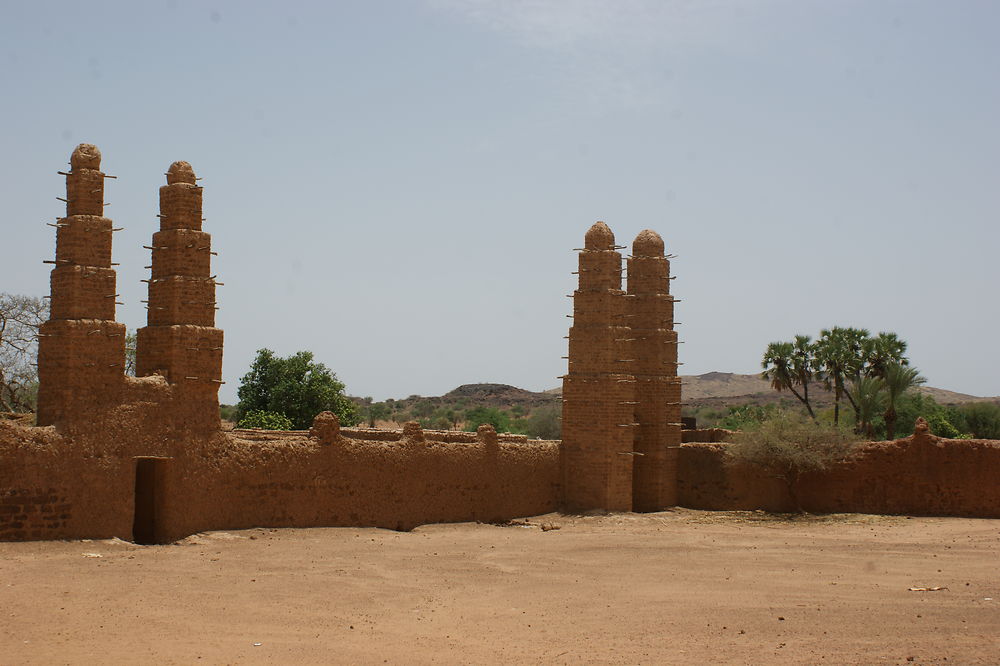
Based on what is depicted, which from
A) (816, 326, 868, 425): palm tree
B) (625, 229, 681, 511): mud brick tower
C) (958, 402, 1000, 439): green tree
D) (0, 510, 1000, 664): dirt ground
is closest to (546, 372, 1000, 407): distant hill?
(958, 402, 1000, 439): green tree

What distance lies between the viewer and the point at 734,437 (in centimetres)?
2830

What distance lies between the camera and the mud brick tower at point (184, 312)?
62.2 feet

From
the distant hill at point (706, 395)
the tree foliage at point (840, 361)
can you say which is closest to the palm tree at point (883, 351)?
the tree foliage at point (840, 361)

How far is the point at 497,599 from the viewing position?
50.2ft

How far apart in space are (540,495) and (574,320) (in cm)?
443

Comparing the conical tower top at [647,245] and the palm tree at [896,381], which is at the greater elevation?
the conical tower top at [647,245]

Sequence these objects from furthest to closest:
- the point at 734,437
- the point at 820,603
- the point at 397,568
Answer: the point at 734,437 → the point at 397,568 → the point at 820,603

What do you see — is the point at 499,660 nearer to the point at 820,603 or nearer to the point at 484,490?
the point at 820,603

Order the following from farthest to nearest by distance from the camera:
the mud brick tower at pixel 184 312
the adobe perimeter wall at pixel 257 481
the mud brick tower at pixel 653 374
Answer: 1. the mud brick tower at pixel 653 374
2. the mud brick tower at pixel 184 312
3. the adobe perimeter wall at pixel 257 481

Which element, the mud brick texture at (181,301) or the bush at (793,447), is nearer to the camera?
the mud brick texture at (181,301)

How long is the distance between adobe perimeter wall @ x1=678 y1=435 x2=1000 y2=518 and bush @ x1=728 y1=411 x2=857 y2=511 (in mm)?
490

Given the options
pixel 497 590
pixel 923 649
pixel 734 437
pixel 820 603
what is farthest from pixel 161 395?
pixel 734 437

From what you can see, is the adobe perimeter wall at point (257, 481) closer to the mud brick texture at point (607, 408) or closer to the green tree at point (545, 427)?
the mud brick texture at point (607, 408)

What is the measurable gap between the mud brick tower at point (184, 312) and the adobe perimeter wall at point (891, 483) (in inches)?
578
